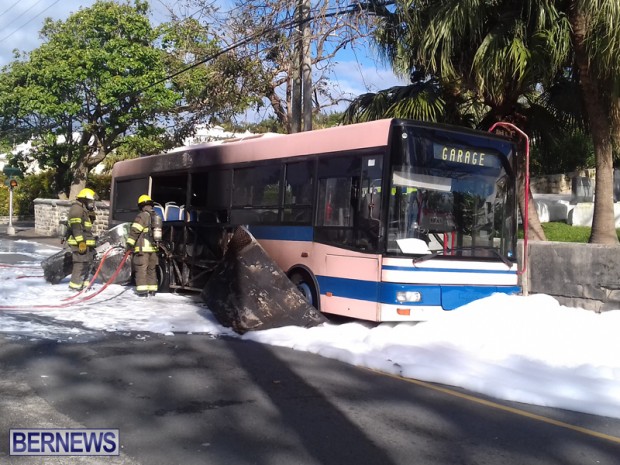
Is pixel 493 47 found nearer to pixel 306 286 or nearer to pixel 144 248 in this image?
pixel 306 286

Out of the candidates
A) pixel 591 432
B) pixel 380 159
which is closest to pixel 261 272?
pixel 380 159

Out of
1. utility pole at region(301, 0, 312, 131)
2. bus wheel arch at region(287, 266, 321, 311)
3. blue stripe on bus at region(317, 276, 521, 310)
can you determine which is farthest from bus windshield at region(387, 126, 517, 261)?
utility pole at region(301, 0, 312, 131)

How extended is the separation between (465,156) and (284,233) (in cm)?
298

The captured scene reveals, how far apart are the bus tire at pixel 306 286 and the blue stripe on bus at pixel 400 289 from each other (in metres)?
0.22

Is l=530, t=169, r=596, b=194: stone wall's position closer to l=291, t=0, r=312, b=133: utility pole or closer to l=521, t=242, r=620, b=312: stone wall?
l=291, t=0, r=312, b=133: utility pole

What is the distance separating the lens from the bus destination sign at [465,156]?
8781 mm

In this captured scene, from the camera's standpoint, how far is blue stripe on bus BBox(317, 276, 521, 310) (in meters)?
8.40

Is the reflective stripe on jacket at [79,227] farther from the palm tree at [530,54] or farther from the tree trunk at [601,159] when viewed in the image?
the tree trunk at [601,159]

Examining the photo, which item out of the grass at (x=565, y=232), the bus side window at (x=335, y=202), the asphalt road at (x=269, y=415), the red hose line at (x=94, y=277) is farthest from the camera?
the grass at (x=565, y=232)

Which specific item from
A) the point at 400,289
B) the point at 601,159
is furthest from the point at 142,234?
the point at 601,159

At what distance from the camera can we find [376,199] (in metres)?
8.59

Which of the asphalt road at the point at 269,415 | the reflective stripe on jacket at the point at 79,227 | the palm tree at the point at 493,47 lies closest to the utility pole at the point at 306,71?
the palm tree at the point at 493,47

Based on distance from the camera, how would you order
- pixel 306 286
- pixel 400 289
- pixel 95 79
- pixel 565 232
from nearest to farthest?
pixel 400 289
pixel 306 286
pixel 565 232
pixel 95 79

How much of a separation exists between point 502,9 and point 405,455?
32.3 feet
